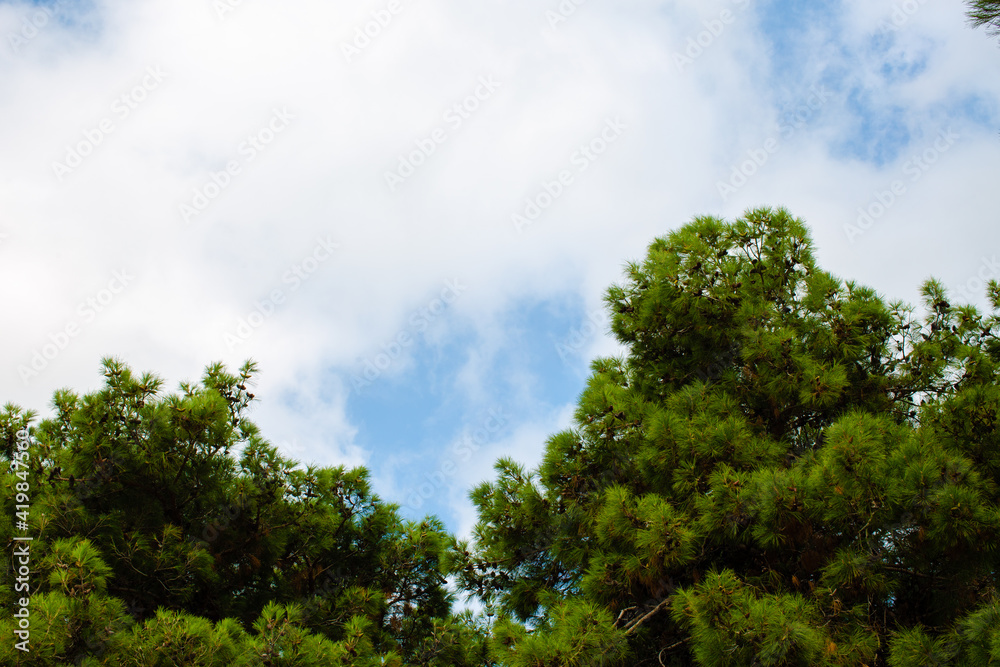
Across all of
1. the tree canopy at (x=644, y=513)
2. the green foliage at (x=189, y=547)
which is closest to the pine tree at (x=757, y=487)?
the tree canopy at (x=644, y=513)

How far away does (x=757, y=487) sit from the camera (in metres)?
4.04

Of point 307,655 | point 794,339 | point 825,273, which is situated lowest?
point 307,655

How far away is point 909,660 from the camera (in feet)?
11.9

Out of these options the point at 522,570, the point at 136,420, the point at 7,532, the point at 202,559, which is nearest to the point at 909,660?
the point at 522,570

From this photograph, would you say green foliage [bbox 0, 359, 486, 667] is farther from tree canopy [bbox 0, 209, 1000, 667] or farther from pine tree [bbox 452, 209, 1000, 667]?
pine tree [bbox 452, 209, 1000, 667]

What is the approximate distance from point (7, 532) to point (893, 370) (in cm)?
654

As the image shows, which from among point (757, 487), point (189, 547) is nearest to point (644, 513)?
point (757, 487)

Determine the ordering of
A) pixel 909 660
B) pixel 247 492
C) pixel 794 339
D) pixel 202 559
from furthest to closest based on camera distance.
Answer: pixel 247 492, pixel 202 559, pixel 794 339, pixel 909 660

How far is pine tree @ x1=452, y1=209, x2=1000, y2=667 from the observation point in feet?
12.4

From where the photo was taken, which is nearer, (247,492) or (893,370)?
(893,370)

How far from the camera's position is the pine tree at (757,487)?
3771 millimetres

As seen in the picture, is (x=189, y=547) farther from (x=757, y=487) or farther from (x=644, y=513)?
(x=757, y=487)

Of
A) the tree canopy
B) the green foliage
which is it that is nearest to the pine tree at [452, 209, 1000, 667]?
the tree canopy

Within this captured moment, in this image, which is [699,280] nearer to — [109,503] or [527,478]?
[527,478]
